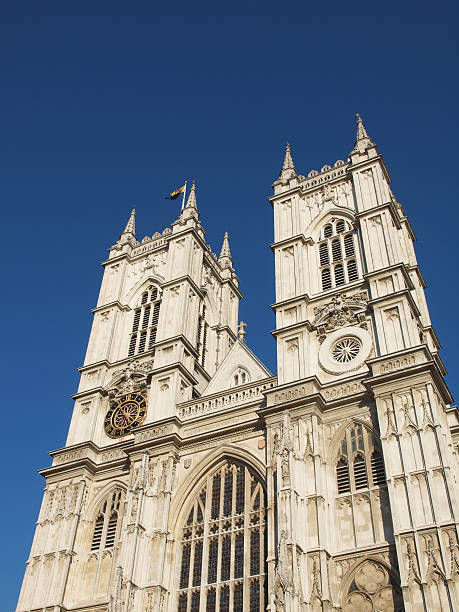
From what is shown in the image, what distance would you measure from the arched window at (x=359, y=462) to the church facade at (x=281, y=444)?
0.06 m

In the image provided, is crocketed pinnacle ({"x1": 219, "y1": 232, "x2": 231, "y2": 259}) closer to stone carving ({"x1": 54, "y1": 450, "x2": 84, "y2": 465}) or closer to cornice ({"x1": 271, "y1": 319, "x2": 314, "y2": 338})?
cornice ({"x1": 271, "y1": 319, "x2": 314, "y2": 338})

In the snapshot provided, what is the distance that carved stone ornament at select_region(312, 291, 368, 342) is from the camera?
29.0m

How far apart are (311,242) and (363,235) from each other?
3102mm

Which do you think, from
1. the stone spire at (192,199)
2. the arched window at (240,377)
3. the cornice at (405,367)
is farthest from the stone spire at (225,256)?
the cornice at (405,367)

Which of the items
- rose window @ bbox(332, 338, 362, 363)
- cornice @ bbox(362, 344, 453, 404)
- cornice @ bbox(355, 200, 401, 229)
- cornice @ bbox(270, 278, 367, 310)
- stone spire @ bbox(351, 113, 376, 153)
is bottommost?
cornice @ bbox(362, 344, 453, 404)

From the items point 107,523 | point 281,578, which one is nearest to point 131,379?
point 107,523

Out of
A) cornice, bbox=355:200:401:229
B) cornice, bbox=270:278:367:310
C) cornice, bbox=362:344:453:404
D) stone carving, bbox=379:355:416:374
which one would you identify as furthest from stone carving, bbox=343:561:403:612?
cornice, bbox=355:200:401:229

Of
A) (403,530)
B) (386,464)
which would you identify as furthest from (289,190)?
(403,530)

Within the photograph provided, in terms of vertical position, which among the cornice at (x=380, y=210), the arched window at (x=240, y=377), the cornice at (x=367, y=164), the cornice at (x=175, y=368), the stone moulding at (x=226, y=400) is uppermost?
the cornice at (x=367, y=164)

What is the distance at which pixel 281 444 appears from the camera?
81.8ft

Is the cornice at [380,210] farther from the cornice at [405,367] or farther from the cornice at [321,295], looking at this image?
the cornice at [405,367]

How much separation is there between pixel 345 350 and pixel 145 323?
1282cm

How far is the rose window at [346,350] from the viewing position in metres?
27.9

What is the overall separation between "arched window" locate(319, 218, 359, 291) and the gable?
4688 millimetres
